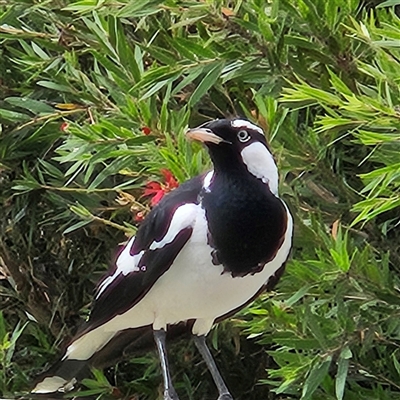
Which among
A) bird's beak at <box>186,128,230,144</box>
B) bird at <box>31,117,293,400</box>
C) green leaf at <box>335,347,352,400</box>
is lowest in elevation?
green leaf at <box>335,347,352,400</box>

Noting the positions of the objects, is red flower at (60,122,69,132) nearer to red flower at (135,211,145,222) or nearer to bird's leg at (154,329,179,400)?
red flower at (135,211,145,222)

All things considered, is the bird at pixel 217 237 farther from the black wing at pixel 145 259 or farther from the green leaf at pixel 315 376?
the green leaf at pixel 315 376

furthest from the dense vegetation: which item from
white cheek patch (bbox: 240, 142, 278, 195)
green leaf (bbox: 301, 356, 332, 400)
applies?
white cheek patch (bbox: 240, 142, 278, 195)

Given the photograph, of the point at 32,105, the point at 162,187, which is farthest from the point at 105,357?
the point at 32,105

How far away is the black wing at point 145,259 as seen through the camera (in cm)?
126

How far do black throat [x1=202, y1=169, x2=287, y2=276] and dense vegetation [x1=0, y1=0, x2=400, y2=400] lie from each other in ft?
0.39

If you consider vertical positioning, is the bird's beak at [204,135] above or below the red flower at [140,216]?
above

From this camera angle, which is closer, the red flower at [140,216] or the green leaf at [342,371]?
the green leaf at [342,371]

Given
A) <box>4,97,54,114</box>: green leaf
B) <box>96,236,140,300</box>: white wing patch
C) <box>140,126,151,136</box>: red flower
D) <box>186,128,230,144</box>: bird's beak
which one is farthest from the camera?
<box>4,97,54,114</box>: green leaf

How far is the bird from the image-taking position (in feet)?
4.03

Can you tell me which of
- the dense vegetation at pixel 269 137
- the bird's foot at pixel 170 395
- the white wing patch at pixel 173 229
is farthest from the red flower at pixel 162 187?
the bird's foot at pixel 170 395

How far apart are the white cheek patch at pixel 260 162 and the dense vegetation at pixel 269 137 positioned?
0.10 meters

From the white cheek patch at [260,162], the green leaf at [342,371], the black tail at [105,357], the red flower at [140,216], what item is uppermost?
the white cheek patch at [260,162]

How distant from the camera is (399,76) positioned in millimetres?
1271
